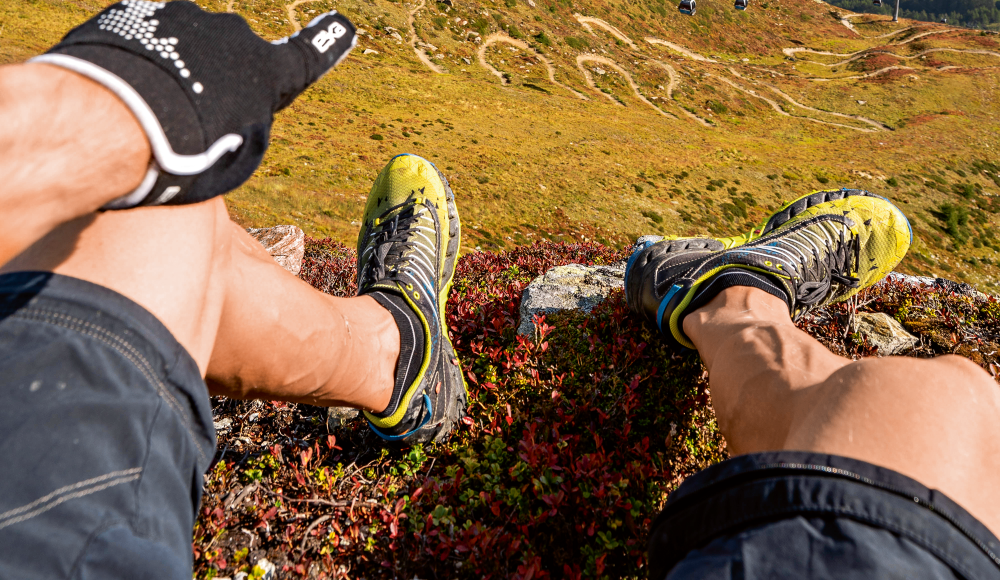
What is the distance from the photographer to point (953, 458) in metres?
1.17

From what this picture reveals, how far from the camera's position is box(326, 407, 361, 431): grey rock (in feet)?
7.83

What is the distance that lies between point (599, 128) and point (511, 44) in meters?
15.8

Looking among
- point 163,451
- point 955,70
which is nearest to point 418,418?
point 163,451

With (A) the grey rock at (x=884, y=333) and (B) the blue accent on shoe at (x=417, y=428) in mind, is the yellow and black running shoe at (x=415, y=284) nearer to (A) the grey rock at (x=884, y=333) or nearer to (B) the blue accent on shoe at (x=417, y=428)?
(B) the blue accent on shoe at (x=417, y=428)

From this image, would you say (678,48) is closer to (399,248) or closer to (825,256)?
(825,256)

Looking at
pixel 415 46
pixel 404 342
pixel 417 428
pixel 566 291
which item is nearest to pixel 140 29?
pixel 404 342

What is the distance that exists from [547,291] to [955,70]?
6488 cm

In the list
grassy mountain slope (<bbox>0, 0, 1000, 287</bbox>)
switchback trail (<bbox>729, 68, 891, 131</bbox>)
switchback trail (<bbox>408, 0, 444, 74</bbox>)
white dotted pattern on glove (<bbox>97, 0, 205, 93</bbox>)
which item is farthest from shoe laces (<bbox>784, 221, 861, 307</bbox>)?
switchback trail (<bbox>729, 68, 891, 131</bbox>)

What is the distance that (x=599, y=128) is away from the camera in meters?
21.4

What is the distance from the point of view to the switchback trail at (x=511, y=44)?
29.1 metres

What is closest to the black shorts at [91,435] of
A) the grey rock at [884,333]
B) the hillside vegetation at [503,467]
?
the hillside vegetation at [503,467]

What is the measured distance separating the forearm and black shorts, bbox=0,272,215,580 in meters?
0.21

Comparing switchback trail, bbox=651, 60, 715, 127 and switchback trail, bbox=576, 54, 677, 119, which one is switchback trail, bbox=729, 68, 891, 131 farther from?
switchback trail, bbox=576, 54, 677, 119

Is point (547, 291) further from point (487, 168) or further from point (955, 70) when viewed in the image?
point (955, 70)
